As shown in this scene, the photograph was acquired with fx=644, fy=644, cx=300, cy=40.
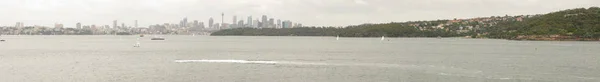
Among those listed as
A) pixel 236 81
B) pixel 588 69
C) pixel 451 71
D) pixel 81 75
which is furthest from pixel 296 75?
pixel 588 69

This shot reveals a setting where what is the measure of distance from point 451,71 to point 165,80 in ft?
71.1

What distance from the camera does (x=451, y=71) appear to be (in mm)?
49656

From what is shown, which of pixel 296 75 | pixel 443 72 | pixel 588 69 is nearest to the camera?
pixel 296 75

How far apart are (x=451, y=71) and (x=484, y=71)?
8.55 ft

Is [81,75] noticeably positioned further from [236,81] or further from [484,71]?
[484,71]

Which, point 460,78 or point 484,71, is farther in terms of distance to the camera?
point 484,71

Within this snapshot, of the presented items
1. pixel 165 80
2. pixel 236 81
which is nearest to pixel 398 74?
pixel 236 81

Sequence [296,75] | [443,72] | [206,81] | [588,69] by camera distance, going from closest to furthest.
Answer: [206,81] < [296,75] < [443,72] < [588,69]

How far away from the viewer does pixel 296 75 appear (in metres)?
45.4

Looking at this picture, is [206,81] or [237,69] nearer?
[206,81]

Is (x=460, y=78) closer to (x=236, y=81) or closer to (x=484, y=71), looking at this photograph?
(x=484, y=71)

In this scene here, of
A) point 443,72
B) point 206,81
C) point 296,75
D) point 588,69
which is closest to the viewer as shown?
point 206,81

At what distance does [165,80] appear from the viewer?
43.4 metres

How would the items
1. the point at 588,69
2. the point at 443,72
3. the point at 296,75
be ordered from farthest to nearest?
the point at 588,69, the point at 443,72, the point at 296,75
